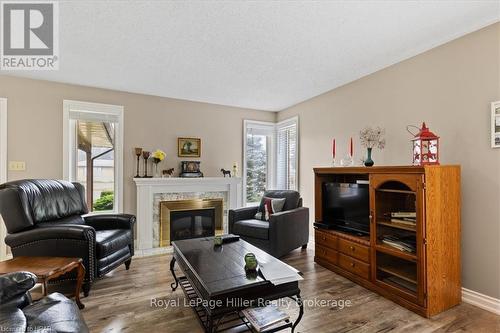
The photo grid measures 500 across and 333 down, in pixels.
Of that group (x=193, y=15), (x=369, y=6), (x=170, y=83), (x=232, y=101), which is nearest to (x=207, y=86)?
(x=170, y=83)

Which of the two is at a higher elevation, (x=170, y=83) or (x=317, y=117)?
(x=170, y=83)

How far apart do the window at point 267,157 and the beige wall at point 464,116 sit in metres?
1.89

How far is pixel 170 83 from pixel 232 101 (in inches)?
47.7

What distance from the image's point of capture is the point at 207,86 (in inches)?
147

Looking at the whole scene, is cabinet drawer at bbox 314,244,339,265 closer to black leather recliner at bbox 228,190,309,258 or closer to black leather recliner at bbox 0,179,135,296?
black leather recliner at bbox 228,190,309,258

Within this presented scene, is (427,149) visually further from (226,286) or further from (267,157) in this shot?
(267,157)

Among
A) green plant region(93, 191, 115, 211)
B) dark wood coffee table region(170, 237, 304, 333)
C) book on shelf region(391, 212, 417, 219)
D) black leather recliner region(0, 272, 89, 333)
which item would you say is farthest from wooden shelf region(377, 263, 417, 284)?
green plant region(93, 191, 115, 211)

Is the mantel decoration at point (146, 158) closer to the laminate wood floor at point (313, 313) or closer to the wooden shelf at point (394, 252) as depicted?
the laminate wood floor at point (313, 313)

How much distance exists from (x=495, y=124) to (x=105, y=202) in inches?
186

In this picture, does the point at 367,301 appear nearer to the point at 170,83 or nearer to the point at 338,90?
the point at 338,90

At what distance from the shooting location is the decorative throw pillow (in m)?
3.83

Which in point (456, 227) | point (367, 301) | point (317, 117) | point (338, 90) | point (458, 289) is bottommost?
point (367, 301)

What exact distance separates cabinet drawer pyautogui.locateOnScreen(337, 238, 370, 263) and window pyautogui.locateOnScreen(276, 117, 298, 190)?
1848 mm

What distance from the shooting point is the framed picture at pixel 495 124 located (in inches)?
84.6
